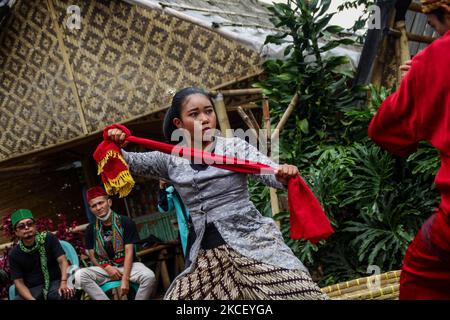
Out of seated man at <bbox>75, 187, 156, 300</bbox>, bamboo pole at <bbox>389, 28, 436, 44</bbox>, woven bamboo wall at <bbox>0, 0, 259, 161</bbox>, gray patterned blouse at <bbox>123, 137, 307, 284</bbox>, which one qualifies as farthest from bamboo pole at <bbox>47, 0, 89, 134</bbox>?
gray patterned blouse at <bbox>123, 137, 307, 284</bbox>

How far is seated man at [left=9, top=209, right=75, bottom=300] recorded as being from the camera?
220 inches

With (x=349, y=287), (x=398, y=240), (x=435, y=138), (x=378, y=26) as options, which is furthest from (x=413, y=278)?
(x=378, y=26)

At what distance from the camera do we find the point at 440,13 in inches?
79.4

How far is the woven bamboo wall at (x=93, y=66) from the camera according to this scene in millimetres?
6809

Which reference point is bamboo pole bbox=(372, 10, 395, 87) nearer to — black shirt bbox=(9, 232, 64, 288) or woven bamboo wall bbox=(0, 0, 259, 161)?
woven bamboo wall bbox=(0, 0, 259, 161)

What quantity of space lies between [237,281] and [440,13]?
1.51 meters

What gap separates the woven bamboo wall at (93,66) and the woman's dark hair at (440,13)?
438cm

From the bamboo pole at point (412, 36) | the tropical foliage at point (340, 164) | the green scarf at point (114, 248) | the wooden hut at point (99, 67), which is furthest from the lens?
the wooden hut at point (99, 67)

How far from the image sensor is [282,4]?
599 centimetres

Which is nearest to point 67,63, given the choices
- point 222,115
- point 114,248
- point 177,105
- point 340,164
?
A: point 114,248

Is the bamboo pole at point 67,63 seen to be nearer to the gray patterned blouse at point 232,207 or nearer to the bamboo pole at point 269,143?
the bamboo pole at point 269,143

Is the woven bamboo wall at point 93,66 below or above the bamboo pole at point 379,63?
above

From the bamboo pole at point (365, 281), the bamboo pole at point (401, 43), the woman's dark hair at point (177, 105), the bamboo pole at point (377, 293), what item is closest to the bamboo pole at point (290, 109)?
the bamboo pole at point (401, 43)

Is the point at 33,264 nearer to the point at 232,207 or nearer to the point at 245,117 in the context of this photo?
the point at 245,117
